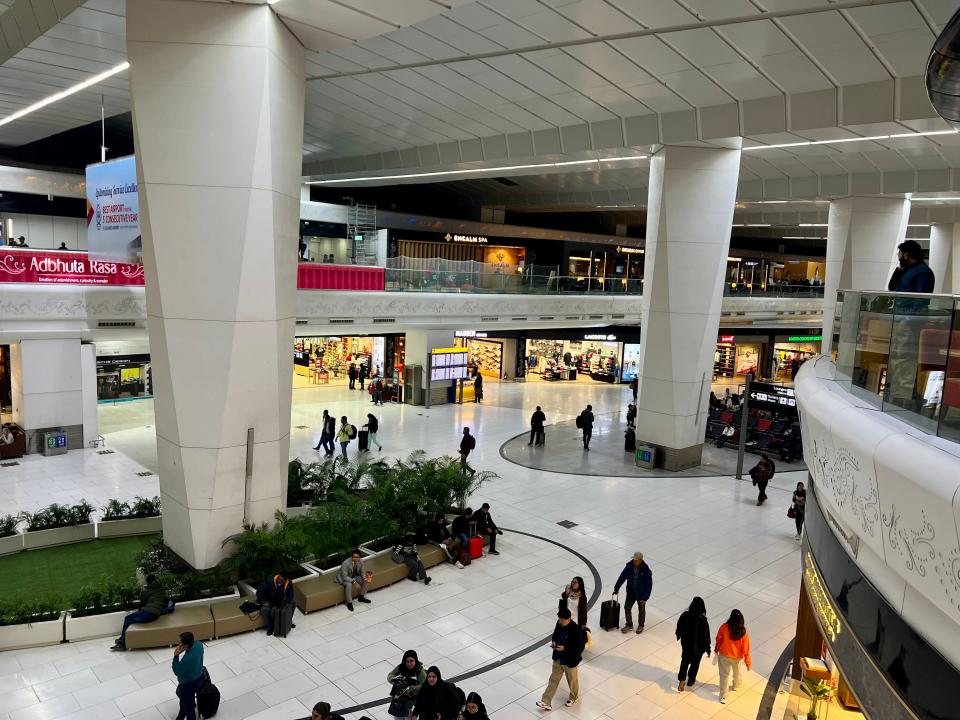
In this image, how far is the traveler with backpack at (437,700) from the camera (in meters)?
6.51

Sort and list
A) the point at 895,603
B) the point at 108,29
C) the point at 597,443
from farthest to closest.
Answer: the point at 597,443
the point at 108,29
the point at 895,603

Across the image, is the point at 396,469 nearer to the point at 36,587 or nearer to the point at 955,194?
the point at 36,587

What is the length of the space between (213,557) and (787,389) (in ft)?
62.0

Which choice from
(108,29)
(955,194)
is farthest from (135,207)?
(955,194)

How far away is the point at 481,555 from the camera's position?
12375 millimetres

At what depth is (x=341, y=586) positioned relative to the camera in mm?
10391

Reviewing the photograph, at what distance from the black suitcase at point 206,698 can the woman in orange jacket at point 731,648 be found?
5.77 meters

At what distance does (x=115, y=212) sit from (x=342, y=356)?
70.0ft

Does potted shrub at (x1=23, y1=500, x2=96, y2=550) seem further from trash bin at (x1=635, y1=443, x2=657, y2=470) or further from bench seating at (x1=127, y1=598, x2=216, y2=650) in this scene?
trash bin at (x1=635, y1=443, x2=657, y2=470)

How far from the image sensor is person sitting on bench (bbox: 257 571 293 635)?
30.8 ft

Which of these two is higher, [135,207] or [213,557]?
[135,207]

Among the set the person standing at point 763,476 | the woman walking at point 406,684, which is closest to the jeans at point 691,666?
the woman walking at point 406,684

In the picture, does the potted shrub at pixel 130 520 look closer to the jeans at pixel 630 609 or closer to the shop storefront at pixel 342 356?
the jeans at pixel 630 609

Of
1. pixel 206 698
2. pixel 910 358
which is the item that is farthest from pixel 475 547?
pixel 910 358
